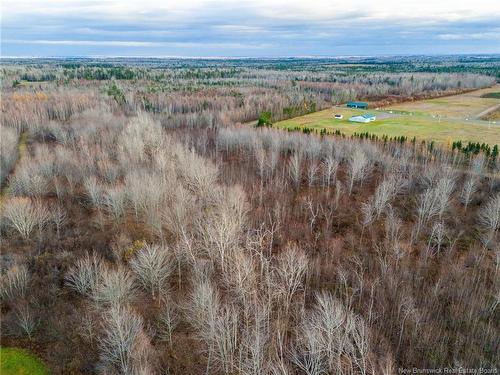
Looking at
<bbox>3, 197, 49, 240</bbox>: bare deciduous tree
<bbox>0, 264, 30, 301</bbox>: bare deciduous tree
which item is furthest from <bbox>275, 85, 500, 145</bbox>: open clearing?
<bbox>0, 264, 30, 301</bbox>: bare deciduous tree

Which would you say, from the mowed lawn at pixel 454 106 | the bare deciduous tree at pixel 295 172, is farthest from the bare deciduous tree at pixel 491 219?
the mowed lawn at pixel 454 106

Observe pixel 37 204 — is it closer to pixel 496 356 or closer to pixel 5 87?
pixel 496 356

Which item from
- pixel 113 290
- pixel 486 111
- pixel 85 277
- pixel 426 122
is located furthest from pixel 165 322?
pixel 486 111

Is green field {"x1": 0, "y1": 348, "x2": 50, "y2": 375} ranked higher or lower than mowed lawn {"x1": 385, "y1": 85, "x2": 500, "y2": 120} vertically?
lower

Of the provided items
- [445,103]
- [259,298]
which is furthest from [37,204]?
[445,103]

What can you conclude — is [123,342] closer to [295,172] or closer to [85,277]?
[85,277]

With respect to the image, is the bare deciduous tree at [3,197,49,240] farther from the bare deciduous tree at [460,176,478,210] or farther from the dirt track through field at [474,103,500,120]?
the dirt track through field at [474,103,500,120]
